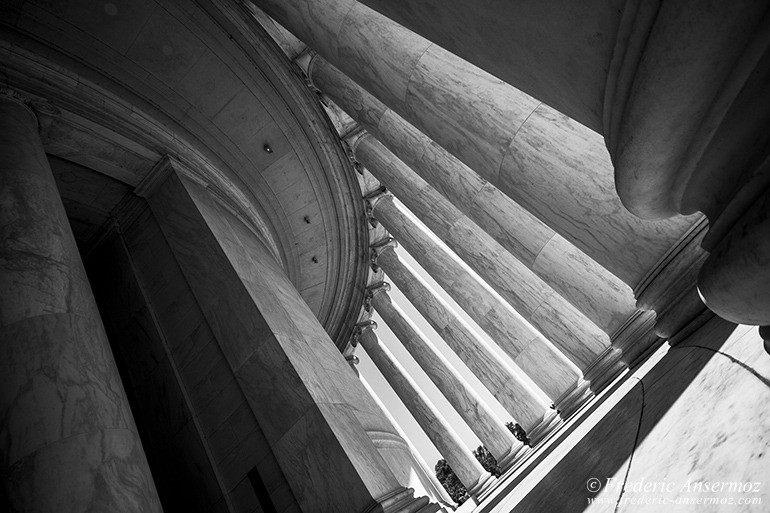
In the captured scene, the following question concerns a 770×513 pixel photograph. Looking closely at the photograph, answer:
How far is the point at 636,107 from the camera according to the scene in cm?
1592

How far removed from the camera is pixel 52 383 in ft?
121

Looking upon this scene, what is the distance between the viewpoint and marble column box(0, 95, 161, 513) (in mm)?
32562

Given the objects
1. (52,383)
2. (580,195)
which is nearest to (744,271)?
(580,195)

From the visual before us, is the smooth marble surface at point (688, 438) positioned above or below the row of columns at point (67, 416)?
below

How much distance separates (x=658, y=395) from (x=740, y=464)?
17.5 metres

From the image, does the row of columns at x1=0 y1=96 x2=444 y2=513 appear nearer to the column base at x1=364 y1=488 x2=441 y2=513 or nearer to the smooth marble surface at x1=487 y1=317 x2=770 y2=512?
the column base at x1=364 y1=488 x2=441 y2=513

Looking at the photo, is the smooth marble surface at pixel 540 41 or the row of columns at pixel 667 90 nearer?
the row of columns at pixel 667 90

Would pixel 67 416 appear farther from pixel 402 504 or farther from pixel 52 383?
pixel 402 504

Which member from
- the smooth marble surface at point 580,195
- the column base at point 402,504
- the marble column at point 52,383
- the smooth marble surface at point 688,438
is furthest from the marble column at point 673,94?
the marble column at point 52,383

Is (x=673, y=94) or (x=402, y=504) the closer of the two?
(x=673, y=94)

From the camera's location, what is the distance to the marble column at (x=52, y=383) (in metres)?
32.6

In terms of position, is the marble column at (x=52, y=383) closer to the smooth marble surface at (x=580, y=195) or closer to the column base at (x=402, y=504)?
the column base at (x=402, y=504)

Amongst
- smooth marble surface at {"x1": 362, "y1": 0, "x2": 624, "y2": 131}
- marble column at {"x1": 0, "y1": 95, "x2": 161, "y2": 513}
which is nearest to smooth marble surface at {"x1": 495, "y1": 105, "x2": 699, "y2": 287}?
smooth marble surface at {"x1": 362, "y1": 0, "x2": 624, "y2": 131}

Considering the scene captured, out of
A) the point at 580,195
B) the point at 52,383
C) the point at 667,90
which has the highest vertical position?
the point at 52,383
